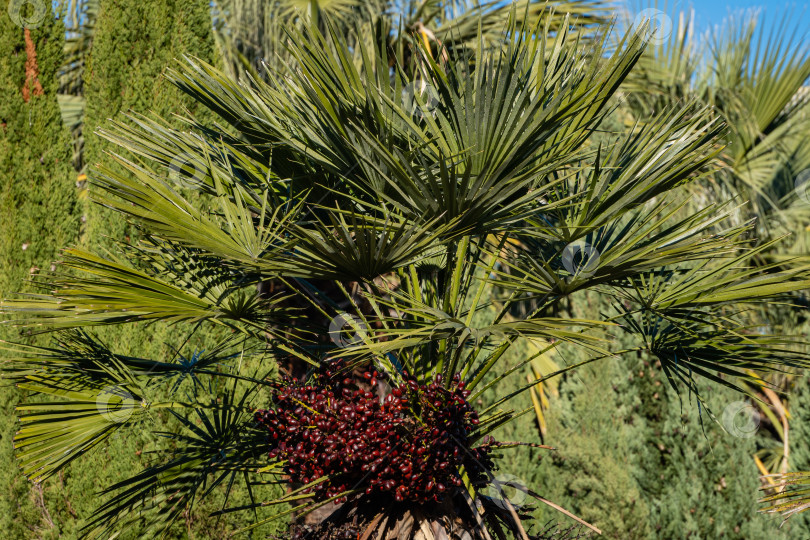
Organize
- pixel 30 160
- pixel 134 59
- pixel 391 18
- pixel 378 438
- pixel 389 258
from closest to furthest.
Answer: pixel 389 258 → pixel 378 438 → pixel 30 160 → pixel 134 59 → pixel 391 18

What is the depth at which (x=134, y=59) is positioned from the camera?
538 centimetres

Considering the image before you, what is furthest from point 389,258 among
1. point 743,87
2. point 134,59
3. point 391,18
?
point 743,87

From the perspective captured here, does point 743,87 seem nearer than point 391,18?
No

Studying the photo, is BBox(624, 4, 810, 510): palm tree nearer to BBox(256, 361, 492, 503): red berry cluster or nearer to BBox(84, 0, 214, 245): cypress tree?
BBox(84, 0, 214, 245): cypress tree

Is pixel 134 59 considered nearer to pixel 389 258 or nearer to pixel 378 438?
pixel 389 258

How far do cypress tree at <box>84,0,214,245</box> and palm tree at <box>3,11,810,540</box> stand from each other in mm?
2207

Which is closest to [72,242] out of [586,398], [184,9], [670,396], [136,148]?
[184,9]

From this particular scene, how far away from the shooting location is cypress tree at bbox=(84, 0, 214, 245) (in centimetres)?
527

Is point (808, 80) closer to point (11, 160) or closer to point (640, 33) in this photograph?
point (640, 33)

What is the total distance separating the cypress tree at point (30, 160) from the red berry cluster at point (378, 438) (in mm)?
3040

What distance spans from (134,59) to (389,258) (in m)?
3.86

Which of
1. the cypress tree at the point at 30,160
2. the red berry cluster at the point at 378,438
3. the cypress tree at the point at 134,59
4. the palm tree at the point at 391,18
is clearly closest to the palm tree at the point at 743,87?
the palm tree at the point at 391,18

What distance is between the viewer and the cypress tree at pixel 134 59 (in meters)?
5.27

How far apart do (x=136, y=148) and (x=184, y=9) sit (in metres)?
3.00
